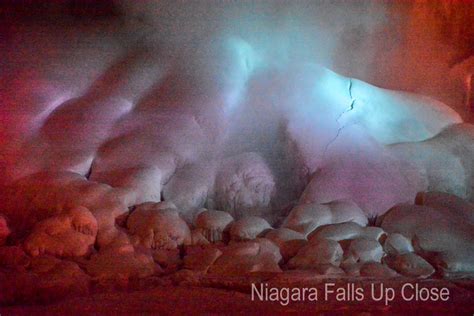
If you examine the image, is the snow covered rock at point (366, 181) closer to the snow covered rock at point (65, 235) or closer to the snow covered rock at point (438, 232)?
the snow covered rock at point (438, 232)

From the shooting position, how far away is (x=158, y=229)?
2.64m

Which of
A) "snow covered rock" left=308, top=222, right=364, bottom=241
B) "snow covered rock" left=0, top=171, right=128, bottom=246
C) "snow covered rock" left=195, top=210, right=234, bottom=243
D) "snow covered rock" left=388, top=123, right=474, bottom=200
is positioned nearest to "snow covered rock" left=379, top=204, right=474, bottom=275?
"snow covered rock" left=308, top=222, right=364, bottom=241

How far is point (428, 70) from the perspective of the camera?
12.9 feet

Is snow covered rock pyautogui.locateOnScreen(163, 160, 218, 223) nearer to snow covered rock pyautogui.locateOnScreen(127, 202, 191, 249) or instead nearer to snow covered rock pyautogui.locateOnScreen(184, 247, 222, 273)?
snow covered rock pyautogui.locateOnScreen(127, 202, 191, 249)

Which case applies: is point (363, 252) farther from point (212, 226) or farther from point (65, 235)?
point (65, 235)

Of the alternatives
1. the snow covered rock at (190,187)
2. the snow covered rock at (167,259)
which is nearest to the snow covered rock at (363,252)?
the snow covered rock at (167,259)

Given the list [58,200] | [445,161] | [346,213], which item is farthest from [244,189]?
[445,161]

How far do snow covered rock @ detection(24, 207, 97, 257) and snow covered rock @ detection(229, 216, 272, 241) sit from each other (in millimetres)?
644

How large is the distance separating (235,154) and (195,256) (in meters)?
0.99

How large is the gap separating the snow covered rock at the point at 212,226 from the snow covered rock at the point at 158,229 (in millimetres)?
72

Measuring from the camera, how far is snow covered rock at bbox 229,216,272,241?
264 centimetres

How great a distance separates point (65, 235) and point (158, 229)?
1.36ft

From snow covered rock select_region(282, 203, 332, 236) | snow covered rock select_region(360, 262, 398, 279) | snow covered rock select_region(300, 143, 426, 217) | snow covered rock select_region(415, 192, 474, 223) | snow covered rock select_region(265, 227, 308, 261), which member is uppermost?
snow covered rock select_region(300, 143, 426, 217)

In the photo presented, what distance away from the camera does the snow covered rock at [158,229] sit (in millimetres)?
2633
